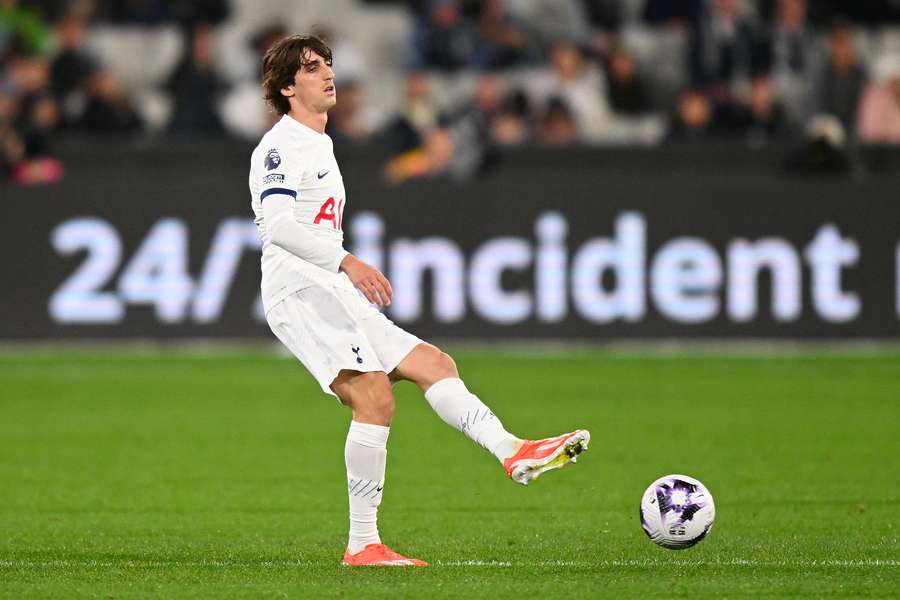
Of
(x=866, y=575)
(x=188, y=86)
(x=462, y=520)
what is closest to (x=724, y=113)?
(x=188, y=86)

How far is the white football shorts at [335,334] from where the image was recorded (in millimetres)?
6844

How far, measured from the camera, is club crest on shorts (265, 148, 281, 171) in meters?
6.80

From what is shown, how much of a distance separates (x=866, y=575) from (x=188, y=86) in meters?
13.8

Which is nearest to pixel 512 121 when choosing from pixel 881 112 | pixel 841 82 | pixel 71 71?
pixel 841 82

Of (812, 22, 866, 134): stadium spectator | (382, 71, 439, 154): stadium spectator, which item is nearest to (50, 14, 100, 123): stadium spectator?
(382, 71, 439, 154): stadium spectator

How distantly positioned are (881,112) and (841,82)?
58 cm

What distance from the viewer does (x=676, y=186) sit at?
1677 cm

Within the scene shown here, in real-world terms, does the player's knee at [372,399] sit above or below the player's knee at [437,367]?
below

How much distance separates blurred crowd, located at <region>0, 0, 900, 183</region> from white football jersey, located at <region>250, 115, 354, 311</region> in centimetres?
1002

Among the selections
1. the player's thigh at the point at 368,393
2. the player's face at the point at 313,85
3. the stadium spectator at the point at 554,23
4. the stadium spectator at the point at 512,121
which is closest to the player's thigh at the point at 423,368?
the player's thigh at the point at 368,393

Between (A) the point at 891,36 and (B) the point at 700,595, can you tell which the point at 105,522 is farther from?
(A) the point at 891,36

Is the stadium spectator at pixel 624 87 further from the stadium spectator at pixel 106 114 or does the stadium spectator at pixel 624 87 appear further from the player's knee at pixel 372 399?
the player's knee at pixel 372 399

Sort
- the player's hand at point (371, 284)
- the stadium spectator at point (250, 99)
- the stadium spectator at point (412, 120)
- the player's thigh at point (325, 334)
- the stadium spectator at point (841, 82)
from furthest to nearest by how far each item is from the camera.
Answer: the stadium spectator at point (250, 99)
the stadium spectator at point (841, 82)
the stadium spectator at point (412, 120)
the player's thigh at point (325, 334)
the player's hand at point (371, 284)

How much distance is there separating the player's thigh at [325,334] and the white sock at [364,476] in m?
0.23
